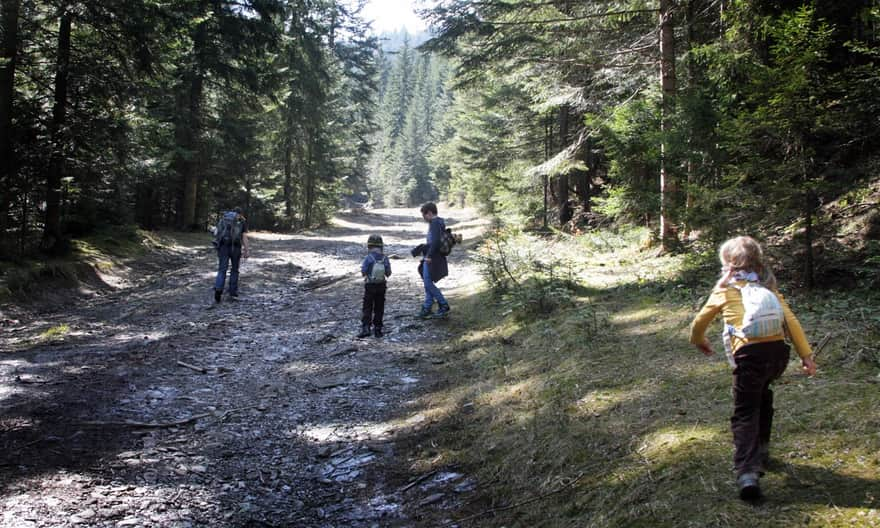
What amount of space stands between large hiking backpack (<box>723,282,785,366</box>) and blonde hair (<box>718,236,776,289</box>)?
131mm

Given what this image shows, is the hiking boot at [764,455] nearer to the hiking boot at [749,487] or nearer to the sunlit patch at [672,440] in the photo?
the hiking boot at [749,487]

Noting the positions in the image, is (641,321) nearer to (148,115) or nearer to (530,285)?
(530,285)

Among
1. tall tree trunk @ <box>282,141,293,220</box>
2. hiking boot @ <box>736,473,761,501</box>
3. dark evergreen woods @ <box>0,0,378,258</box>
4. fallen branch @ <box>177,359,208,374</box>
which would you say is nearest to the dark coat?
fallen branch @ <box>177,359,208,374</box>

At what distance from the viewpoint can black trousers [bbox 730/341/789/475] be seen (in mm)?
3318

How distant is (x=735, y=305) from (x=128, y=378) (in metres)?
6.88

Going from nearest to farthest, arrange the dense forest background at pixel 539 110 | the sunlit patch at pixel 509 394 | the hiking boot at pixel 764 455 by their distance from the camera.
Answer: the hiking boot at pixel 764 455, the sunlit patch at pixel 509 394, the dense forest background at pixel 539 110

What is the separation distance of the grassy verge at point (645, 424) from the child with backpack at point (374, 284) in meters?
1.87

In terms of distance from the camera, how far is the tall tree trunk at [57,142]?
1334cm

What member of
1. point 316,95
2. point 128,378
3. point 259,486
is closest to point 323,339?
point 128,378

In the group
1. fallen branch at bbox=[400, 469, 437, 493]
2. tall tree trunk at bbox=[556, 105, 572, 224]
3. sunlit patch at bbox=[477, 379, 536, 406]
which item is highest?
tall tree trunk at bbox=[556, 105, 572, 224]

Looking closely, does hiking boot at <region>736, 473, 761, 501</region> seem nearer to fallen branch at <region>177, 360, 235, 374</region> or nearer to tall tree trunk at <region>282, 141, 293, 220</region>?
fallen branch at <region>177, 360, 235, 374</region>

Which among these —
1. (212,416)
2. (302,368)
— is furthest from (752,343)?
(302,368)

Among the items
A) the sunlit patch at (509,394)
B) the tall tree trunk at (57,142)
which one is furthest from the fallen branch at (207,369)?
the tall tree trunk at (57,142)

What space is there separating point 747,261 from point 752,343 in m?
0.51
